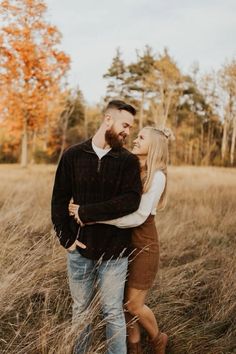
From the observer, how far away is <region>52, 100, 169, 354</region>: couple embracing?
236 cm

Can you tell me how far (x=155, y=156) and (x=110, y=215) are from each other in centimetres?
56

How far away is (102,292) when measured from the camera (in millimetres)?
2453

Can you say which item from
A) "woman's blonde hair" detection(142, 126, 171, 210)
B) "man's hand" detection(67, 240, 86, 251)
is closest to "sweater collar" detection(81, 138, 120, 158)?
"woman's blonde hair" detection(142, 126, 171, 210)

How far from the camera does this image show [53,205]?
8.18 feet

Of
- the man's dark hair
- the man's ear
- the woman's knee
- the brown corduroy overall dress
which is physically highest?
the man's dark hair

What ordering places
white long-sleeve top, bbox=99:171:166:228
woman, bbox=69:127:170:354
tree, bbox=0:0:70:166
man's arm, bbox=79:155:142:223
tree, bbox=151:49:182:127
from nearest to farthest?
man's arm, bbox=79:155:142:223 → white long-sleeve top, bbox=99:171:166:228 → woman, bbox=69:127:170:354 → tree, bbox=0:0:70:166 → tree, bbox=151:49:182:127

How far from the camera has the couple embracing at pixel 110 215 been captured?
7.75 feet

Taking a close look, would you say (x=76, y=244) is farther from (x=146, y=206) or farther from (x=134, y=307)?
(x=134, y=307)

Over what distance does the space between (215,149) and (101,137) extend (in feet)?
85.0

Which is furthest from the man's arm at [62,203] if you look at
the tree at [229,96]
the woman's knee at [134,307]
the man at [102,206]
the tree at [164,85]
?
the tree at [164,85]

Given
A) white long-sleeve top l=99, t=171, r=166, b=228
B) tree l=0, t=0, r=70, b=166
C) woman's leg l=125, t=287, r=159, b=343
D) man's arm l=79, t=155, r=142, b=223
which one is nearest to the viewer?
man's arm l=79, t=155, r=142, b=223

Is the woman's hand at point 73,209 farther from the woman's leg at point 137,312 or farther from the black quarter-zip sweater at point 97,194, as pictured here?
the woman's leg at point 137,312

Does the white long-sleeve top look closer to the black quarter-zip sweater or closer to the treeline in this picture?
the black quarter-zip sweater

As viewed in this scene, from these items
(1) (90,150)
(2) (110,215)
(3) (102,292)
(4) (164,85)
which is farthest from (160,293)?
(4) (164,85)
